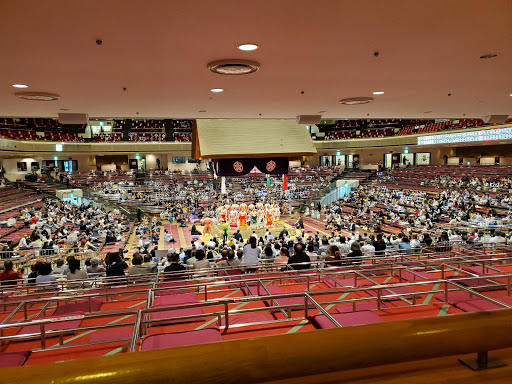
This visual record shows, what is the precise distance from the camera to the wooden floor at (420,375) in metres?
1.03

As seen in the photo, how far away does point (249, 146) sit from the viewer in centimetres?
1080

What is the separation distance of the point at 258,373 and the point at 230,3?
1814 millimetres

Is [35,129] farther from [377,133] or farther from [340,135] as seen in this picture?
[377,133]

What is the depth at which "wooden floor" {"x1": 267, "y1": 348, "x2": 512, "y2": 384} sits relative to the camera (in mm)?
1032

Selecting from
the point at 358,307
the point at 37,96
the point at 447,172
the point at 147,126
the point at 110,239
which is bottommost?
the point at 110,239

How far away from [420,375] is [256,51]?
7.86ft

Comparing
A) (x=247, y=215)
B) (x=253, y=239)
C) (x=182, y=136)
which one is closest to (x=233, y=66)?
(x=253, y=239)

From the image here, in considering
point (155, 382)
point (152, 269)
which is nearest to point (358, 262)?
point (152, 269)

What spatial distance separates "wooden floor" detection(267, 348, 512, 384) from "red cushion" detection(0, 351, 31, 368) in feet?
7.43

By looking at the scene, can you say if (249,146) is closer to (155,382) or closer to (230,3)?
(230,3)

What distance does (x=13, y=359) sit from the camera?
98.1 inches

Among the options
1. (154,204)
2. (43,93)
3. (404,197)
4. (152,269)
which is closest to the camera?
(43,93)

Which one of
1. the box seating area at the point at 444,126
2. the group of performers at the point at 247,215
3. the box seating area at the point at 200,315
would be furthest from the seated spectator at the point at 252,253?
the box seating area at the point at 444,126

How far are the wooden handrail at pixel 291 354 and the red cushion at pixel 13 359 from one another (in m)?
2.24
